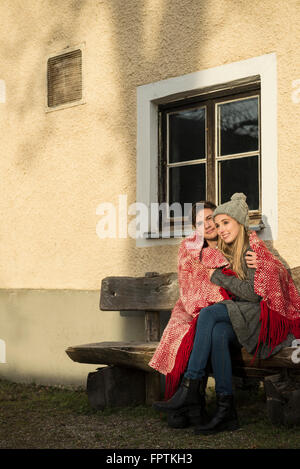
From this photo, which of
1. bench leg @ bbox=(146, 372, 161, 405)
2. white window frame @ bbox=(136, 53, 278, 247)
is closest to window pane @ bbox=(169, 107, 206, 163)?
white window frame @ bbox=(136, 53, 278, 247)

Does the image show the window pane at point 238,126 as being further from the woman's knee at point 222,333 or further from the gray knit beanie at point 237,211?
the woman's knee at point 222,333

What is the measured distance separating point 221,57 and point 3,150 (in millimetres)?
2601

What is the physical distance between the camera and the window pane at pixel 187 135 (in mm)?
5328

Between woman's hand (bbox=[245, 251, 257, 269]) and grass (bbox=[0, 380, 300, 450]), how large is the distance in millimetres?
965

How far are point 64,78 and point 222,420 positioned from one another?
366 cm

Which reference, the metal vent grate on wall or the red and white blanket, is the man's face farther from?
the metal vent grate on wall

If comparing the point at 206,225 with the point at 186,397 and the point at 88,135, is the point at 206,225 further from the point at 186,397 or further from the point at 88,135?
the point at 88,135

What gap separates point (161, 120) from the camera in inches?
218

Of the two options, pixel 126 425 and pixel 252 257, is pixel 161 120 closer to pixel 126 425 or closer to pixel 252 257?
pixel 252 257

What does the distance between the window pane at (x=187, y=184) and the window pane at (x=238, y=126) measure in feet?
0.85

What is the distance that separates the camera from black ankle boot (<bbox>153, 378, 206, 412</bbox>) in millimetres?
3855

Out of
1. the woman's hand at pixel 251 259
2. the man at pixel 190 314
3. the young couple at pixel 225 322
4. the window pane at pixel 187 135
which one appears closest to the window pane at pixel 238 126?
the window pane at pixel 187 135

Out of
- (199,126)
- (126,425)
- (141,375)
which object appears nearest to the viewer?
(126,425)

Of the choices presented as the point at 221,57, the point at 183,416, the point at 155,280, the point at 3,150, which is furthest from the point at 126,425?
the point at 3,150
